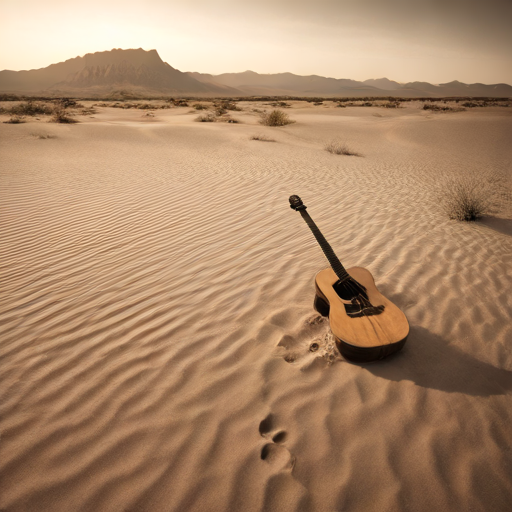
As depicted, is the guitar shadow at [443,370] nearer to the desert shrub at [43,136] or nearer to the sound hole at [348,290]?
the sound hole at [348,290]

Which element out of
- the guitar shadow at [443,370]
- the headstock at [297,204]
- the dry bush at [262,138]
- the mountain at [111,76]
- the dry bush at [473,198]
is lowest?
the guitar shadow at [443,370]

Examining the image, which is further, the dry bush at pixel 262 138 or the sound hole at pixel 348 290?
the dry bush at pixel 262 138

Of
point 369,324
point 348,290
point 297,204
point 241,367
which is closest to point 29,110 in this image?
point 297,204

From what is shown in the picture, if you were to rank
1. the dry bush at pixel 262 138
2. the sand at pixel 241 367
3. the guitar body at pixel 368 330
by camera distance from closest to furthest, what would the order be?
1. the sand at pixel 241 367
2. the guitar body at pixel 368 330
3. the dry bush at pixel 262 138

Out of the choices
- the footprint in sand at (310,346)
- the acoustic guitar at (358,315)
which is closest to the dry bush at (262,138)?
the acoustic guitar at (358,315)

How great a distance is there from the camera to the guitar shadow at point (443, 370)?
5.95 ft

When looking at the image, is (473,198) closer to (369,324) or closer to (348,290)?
(348,290)

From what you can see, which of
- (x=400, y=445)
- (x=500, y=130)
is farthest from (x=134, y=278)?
(x=500, y=130)

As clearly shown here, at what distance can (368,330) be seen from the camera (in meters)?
1.90

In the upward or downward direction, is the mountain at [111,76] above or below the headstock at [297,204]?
above

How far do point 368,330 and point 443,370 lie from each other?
606mm

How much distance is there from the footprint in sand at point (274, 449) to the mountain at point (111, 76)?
108028 millimetres

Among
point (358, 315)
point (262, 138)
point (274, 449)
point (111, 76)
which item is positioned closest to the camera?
point (274, 449)

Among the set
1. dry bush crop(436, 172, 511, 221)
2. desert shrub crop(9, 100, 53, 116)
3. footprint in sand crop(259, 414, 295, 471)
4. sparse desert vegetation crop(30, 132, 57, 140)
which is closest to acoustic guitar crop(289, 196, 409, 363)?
footprint in sand crop(259, 414, 295, 471)
